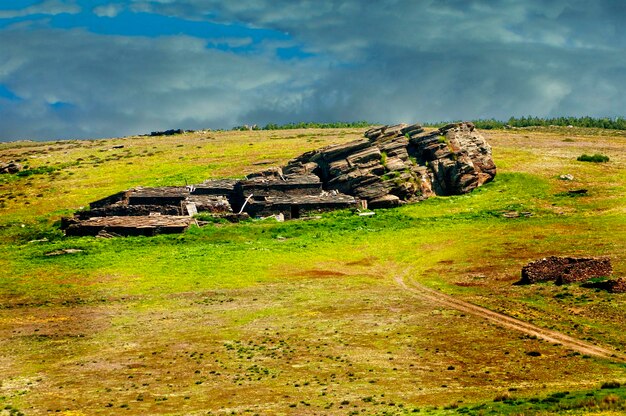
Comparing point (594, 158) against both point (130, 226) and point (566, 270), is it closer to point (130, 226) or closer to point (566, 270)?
point (566, 270)

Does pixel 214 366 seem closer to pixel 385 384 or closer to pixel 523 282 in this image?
pixel 385 384

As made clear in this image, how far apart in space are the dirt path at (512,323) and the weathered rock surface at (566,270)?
6.32m

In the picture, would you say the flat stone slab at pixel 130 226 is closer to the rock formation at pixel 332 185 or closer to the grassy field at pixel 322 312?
the rock formation at pixel 332 185

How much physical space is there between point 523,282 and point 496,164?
53784 millimetres

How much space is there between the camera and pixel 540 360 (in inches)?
1318

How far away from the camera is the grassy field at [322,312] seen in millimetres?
30219

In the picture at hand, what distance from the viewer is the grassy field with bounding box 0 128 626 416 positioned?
99.1 ft

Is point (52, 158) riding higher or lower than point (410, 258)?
higher

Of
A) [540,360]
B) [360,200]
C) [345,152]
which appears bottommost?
[540,360]

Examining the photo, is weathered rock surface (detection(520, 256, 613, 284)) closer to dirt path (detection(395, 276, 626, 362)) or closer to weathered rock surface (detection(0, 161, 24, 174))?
dirt path (detection(395, 276, 626, 362))

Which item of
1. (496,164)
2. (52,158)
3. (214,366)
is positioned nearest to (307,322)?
(214,366)

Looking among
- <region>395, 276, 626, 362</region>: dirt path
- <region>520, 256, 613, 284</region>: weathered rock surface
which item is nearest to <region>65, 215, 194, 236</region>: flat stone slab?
<region>395, 276, 626, 362</region>: dirt path

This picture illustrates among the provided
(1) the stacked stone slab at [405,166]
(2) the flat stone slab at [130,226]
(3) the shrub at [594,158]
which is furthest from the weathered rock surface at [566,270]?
(3) the shrub at [594,158]

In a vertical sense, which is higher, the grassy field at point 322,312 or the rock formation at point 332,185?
the rock formation at point 332,185
